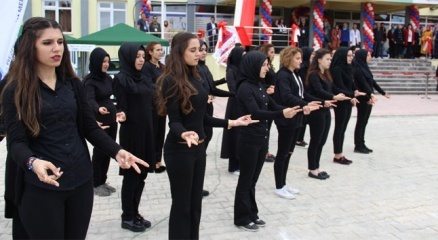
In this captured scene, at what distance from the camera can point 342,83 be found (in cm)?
753

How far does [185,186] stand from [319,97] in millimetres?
3542

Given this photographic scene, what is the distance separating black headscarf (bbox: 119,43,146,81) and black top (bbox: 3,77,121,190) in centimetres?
206

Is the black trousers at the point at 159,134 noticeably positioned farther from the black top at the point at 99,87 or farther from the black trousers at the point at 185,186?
the black trousers at the point at 185,186

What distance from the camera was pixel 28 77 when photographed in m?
2.48

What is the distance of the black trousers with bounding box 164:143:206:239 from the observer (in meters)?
3.57

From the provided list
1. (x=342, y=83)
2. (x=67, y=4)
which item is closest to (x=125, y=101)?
(x=342, y=83)

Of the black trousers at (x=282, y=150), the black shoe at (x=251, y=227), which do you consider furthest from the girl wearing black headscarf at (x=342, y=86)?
the black shoe at (x=251, y=227)

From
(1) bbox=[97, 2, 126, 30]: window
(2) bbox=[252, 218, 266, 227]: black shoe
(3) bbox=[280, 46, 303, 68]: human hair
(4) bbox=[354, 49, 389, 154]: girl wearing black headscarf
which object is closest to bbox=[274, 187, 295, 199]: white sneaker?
(2) bbox=[252, 218, 266, 227]: black shoe

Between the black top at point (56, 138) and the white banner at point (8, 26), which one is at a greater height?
the white banner at point (8, 26)

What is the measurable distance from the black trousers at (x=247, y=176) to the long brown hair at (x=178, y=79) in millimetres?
1170

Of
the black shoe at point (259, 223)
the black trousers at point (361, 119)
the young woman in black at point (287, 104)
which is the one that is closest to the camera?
the black shoe at point (259, 223)

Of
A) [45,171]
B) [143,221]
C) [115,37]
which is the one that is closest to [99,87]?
[143,221]

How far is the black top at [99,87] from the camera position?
5309mm

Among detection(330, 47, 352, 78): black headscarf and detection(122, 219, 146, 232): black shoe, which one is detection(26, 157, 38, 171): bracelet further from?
detection(330, 47, 352, 78): black headscarf
